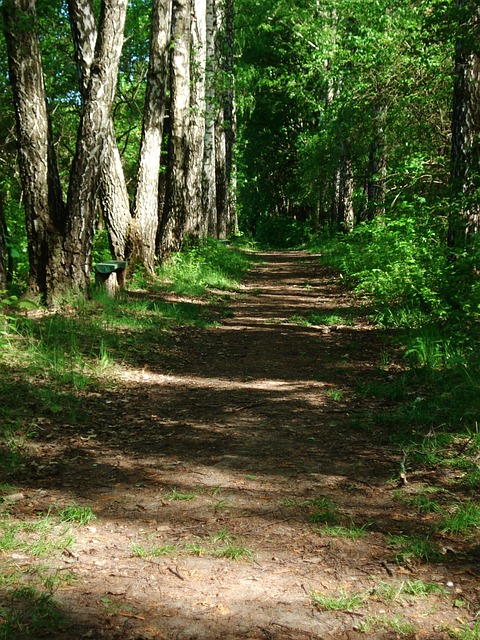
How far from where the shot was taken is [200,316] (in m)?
10.6

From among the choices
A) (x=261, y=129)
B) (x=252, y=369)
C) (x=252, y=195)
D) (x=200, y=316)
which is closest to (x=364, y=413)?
(x=252, y=369)

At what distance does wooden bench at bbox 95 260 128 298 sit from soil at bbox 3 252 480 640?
2.89 metres

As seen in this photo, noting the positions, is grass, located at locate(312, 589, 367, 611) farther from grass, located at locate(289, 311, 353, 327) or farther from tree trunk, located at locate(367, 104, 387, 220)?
tree trunk, located at locate(367, 104, 387, 220)

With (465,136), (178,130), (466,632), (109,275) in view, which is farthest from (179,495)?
(178,130)

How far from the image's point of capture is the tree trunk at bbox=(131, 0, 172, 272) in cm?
1202

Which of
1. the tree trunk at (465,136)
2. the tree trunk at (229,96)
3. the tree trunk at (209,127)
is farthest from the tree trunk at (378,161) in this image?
the tree trunk at (209,127)

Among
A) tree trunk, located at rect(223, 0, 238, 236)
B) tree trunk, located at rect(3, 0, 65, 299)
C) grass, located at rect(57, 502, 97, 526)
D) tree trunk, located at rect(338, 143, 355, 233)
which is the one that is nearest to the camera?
grass, located at rect(57, 502, 97, 526)

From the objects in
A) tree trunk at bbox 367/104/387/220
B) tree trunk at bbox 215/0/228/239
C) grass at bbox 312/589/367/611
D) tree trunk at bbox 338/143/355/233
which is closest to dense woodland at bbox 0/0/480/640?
grass at bbox 312/589/367/611

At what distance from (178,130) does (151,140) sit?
171cm

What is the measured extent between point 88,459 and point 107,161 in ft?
23.8

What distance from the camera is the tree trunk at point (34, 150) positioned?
7.86 metres

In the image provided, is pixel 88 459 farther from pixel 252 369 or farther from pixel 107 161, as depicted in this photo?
pixel 107 161

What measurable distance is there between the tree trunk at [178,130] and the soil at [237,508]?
288 inches

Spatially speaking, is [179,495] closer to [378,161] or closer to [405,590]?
[405,590]
